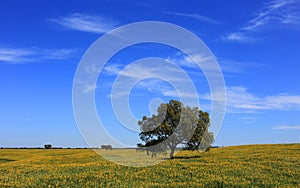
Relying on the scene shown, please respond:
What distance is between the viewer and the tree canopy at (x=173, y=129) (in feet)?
142

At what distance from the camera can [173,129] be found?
141 ft

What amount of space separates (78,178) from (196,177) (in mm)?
9065

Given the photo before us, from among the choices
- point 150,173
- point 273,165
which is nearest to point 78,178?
point 150,173

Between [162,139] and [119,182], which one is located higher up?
[162,139]

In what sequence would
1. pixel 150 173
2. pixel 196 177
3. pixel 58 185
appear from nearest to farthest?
pixel 58 185 → pixel 196 177 → pixel 150 173

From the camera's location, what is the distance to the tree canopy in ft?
142

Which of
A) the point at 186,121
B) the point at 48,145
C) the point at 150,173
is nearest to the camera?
the point at 150,173

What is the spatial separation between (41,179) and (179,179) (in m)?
10.8

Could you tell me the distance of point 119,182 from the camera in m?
24.0

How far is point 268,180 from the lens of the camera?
24.4m

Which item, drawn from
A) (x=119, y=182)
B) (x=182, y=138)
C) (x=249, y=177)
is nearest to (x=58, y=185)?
(x=119, y=182)

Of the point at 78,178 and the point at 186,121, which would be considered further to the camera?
the point at 186,121

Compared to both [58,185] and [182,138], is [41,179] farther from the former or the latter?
[182,138]

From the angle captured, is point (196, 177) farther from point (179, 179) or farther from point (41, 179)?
point (41, 179)
